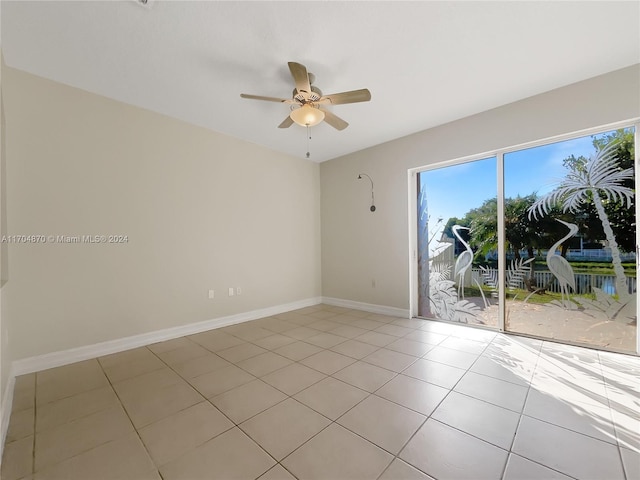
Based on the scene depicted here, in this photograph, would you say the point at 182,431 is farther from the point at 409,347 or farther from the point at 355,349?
the point at 409,347

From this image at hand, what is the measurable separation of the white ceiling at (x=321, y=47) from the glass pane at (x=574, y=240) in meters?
0.82

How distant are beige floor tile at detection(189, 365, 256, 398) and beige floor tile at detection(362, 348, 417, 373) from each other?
117 cm

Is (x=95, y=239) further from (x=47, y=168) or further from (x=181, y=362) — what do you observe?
(x=181, y=362)

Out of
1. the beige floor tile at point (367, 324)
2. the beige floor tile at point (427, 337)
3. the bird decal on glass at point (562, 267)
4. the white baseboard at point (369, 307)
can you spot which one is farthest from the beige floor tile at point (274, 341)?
the bird decal on glass at point (562, 267)

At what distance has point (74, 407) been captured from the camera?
6.09 feet

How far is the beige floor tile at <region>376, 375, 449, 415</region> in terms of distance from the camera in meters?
1.84

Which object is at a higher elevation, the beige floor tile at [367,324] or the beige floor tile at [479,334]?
the beige floor tile at [479,334]

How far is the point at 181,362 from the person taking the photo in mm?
2547

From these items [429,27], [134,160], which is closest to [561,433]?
[429,27]

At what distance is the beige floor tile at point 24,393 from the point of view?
6.11ft

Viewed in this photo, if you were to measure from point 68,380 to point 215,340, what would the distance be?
1.29 m

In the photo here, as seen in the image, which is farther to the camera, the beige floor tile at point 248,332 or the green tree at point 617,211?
the beige floor tile at point 248,332

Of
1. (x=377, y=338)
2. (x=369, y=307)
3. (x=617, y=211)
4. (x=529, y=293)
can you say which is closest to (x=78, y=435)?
(x=377, y=338)

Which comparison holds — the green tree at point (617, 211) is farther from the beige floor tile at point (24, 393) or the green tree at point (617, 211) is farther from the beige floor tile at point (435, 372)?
the beige floor tile at point (24, 393)
